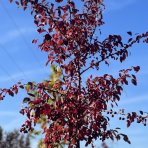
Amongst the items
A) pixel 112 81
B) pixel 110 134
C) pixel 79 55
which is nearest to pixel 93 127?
pixel 110 134

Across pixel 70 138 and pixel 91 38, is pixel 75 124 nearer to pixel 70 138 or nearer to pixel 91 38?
pixel 70 138

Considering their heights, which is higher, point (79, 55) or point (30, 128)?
point (79, 55)

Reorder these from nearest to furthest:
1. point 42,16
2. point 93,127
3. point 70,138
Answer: point 93,127 → point 70,138 → point 42,16

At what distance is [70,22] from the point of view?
7.52 m

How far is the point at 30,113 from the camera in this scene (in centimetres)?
672

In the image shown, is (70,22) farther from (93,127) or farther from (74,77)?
(93,127)

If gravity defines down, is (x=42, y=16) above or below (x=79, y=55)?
above

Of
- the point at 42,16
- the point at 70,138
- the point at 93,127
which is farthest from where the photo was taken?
the point at 42,16

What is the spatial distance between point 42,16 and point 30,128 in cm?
230

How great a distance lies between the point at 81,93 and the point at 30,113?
107 cm

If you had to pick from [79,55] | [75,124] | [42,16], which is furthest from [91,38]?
[75,124]

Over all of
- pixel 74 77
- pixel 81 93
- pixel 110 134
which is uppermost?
pixel 74 77

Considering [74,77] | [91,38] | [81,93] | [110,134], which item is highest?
[91,38]

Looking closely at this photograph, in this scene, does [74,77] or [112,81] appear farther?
[74,77]
